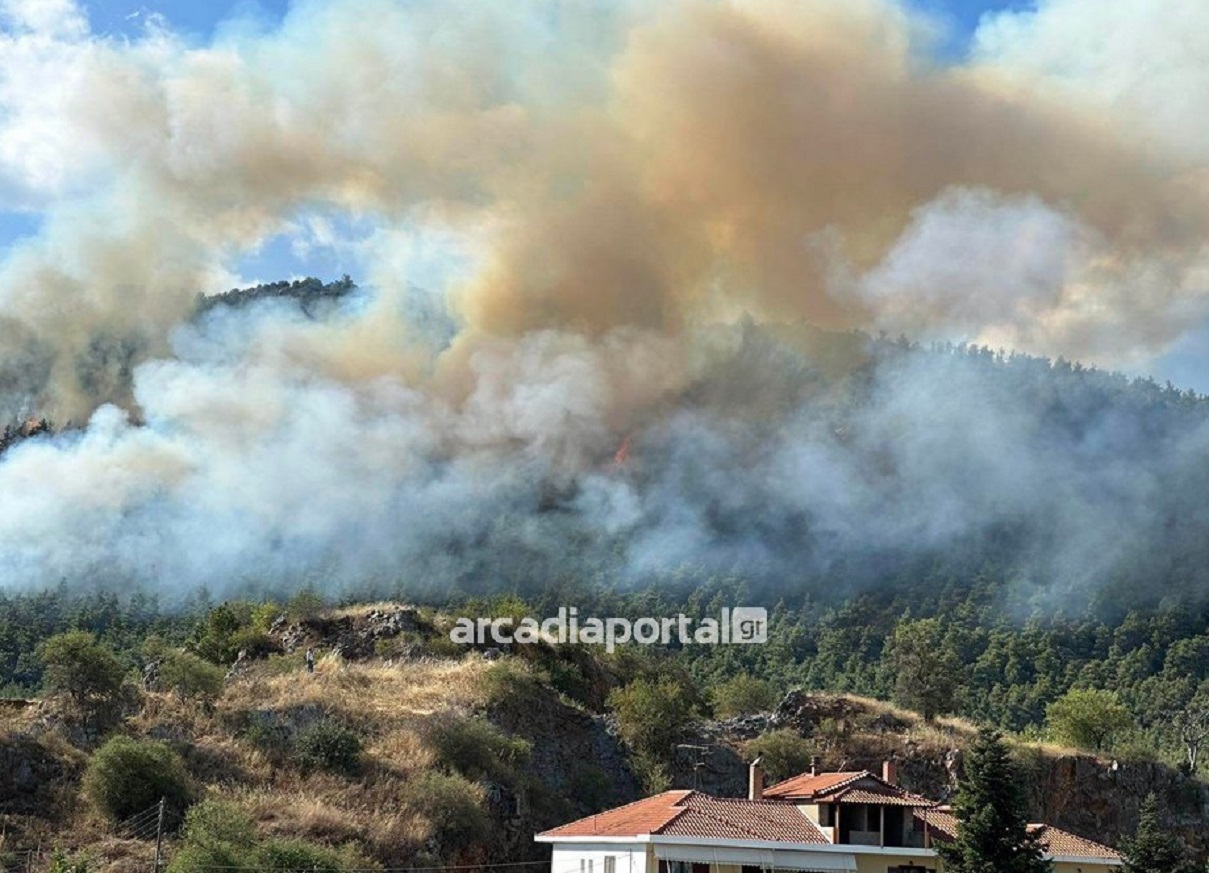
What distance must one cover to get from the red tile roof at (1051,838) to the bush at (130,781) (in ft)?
77.8

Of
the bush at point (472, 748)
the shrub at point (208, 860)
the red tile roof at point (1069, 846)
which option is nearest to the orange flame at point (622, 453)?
the bush at point (472, 748)

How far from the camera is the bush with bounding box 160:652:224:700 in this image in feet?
173

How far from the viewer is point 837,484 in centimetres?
12775

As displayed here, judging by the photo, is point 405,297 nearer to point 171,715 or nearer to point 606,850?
point 171,715

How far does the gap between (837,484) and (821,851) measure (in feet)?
279

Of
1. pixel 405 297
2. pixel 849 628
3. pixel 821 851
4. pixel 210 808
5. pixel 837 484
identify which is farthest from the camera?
pixel 837 484

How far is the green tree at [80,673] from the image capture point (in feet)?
160

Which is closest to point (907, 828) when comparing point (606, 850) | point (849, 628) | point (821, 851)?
point (821, 851)

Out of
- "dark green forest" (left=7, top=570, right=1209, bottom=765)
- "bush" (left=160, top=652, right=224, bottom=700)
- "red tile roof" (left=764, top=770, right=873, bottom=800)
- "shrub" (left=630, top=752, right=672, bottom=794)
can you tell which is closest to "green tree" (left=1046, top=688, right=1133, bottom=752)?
"dark green forest" (left=7, top=570, right=1209, bottom=765)

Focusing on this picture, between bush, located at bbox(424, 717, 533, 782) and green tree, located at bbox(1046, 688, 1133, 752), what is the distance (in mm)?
26950

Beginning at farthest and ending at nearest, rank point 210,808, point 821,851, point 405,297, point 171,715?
point 405,297 → point 171,715 → point 821,851 → point 210,808

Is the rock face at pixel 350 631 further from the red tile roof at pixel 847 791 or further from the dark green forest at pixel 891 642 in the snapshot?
the red tile roof at pixel 847 791

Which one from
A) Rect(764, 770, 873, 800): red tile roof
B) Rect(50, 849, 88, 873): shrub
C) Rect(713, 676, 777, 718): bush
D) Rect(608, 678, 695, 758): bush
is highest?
Rect(713, 676, 777, 718): bush

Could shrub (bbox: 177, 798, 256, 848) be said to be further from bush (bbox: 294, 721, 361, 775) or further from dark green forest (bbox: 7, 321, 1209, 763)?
dark green forest (bbox: 7, 321, 1209, 763)
